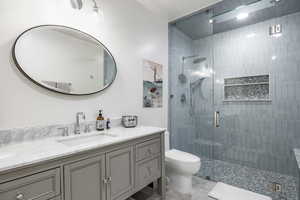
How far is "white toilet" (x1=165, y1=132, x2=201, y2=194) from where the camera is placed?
6.10 feet

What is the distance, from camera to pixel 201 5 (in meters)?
2.36

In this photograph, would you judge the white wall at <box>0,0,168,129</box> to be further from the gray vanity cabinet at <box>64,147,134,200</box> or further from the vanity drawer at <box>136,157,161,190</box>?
the vanity drawer at <box>136,157,161,190</box>

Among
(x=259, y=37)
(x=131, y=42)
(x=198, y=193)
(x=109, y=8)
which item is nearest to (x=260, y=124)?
(x=259, y=37)

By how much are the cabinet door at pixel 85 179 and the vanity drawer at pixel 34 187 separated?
66 mm

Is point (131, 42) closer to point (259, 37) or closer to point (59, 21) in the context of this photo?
point (59, 21)

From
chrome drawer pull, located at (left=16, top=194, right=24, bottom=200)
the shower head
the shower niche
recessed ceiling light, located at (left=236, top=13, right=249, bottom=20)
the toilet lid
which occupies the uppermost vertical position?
recessed ceiling light, located at (left=236, top=13, right=249, bottom=20)

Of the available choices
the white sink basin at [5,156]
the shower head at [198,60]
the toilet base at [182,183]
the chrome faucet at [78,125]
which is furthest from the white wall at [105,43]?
the toilet base at [182,183]

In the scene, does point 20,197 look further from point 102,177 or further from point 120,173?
point 120,173

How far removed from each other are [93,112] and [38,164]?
86cm

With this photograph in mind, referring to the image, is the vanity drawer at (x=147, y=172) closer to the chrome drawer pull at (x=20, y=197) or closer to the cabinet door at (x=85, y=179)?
the cabinet door at (x=85, y=179)

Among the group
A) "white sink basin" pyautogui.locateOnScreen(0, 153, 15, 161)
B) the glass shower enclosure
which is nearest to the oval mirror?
"white sink basin" pyautogui.locateOnScreen(0, 153, 15, 161)

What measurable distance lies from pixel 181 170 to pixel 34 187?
1541 millimetres

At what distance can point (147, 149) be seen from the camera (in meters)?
1.56

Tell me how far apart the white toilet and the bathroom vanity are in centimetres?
40
